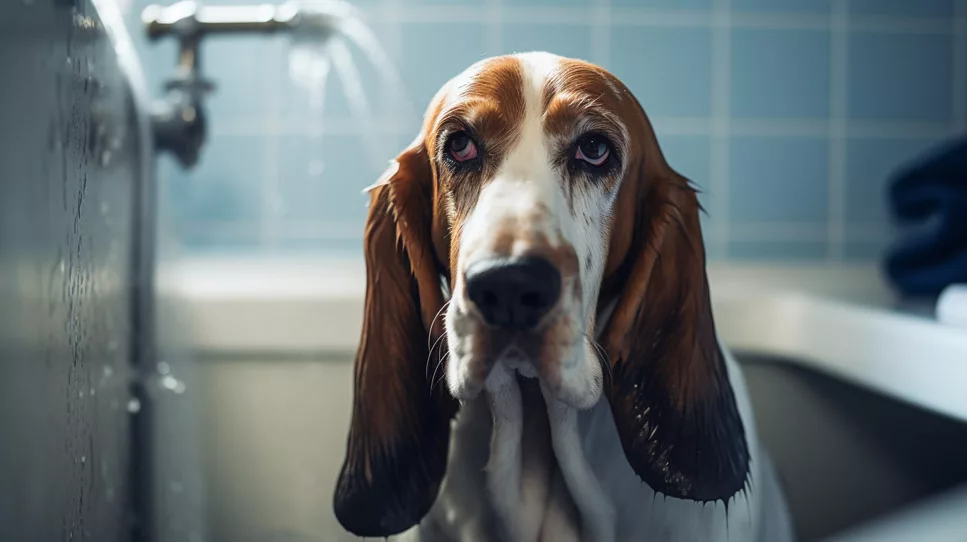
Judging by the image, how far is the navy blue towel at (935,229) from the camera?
1019 millimetres

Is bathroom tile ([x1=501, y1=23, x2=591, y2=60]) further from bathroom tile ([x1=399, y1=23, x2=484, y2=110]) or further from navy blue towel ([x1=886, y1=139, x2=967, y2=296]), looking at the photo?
navy blue towel ([x1=886, y1=139, x2=967, y2=296])

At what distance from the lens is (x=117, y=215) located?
65cm

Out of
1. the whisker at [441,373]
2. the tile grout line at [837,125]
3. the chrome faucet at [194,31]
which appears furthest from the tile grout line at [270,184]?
the tile grout line at [837,125]

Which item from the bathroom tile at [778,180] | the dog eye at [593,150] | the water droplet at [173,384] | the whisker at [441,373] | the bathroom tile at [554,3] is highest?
the bathroom tile at [554,3]

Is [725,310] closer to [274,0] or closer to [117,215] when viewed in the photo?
[117,215]

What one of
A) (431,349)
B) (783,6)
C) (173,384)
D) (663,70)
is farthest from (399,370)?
(783,6)

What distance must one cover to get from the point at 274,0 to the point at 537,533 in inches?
32.3

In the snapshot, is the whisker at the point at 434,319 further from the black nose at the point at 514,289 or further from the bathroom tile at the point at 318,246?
the bathroom tile at the point at 318,246

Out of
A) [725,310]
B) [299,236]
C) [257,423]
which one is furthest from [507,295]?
[299,236]

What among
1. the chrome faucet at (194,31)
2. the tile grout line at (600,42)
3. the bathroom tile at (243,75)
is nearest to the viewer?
the tile grout line at (600,42)

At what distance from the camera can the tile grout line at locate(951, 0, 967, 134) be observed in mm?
1275

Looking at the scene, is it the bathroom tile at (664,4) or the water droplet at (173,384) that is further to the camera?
the bathroom tile at (664,4)

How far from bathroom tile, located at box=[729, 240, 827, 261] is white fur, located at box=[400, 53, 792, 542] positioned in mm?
Result: 403

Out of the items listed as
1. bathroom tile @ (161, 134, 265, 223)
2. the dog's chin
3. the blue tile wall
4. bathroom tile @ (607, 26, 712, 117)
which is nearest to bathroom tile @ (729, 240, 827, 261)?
the blue tile wall
